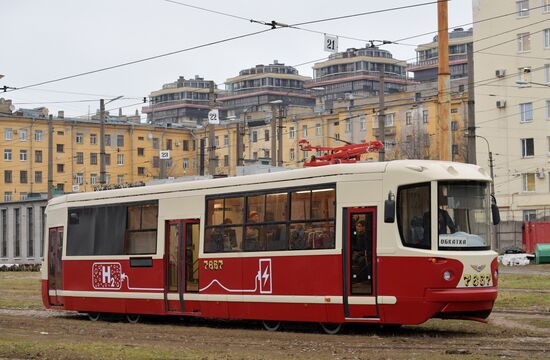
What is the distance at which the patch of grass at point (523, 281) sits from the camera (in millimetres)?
29562

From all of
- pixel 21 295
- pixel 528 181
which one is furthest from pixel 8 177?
pixel 21 295

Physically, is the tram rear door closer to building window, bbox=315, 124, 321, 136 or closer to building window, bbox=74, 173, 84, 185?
building window, bbox=315, 124, 321, 136

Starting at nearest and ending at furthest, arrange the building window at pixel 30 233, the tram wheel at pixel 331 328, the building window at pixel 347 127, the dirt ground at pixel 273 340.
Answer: the dirt ground at pixel 273 340
the tram wheel at pixel 331 328
the building window at pixel 30 233
the building window at pixel 347 127

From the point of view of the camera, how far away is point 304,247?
18500 millimetres

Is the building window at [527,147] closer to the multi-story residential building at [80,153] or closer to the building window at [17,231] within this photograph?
the building window at [17,231]

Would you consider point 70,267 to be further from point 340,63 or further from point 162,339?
point 340,63

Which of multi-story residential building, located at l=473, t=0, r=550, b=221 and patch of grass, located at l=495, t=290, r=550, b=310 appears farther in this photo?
multi-story residential building, located at l=473, t=0, r=550, b=221

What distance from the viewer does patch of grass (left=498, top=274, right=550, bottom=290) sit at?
2956 cm

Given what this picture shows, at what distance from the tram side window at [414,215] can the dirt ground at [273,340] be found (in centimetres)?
157

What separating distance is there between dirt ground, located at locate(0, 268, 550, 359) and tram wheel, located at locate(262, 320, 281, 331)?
168 mm

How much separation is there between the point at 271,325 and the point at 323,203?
2.77 m

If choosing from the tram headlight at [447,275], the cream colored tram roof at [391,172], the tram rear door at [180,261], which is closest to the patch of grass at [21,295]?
the tram rear door at [180,261]

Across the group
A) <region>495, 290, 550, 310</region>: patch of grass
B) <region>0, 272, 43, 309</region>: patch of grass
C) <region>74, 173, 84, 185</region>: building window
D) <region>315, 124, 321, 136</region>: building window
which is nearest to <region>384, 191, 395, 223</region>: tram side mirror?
<region>495, 290, 550, 310</region>: patch of grass

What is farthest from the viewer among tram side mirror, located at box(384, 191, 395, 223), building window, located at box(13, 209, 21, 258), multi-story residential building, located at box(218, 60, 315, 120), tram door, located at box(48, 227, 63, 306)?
multi-story residential building, located at box(218, 60, 315, 120)
